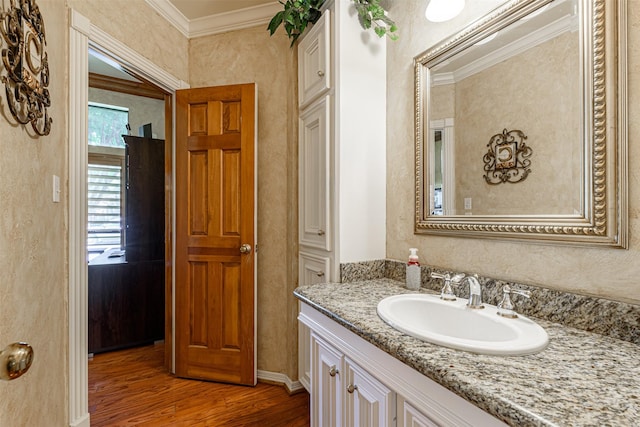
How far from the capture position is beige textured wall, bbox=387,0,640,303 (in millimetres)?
820

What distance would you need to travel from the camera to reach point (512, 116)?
1.13m

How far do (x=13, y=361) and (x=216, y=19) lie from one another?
2495 mm

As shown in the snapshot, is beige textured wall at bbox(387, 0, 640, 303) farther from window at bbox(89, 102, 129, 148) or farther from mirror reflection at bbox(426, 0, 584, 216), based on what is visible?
window at bbox(89, 102, 129, 148)

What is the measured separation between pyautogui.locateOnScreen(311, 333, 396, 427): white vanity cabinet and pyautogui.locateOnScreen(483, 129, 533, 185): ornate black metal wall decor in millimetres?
851

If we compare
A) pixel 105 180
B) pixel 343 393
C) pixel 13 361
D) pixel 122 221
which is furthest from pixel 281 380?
pixel 105 180

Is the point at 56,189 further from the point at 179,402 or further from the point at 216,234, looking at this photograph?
the point at 179,402

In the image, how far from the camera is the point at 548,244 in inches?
39.3

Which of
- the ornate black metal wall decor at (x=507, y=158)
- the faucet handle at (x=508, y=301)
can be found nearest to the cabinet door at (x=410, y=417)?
the faucet handle at (x=508, y=301)

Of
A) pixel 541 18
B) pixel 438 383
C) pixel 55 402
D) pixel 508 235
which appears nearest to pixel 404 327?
pixel 438 383

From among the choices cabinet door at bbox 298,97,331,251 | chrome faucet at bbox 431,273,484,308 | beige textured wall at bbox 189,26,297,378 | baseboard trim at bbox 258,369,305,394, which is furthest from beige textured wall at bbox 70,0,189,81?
baseboard trim at bbox 258,369,305,394

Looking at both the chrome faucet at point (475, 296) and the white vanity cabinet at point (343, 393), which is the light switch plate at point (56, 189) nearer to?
the white vanity cabinet at point (343, 393)

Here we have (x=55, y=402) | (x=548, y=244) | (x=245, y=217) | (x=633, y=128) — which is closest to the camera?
(x=633, y=128)

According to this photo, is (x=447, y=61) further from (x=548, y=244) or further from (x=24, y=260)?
(x=24, y=260)

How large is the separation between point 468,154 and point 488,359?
2.83 feet
